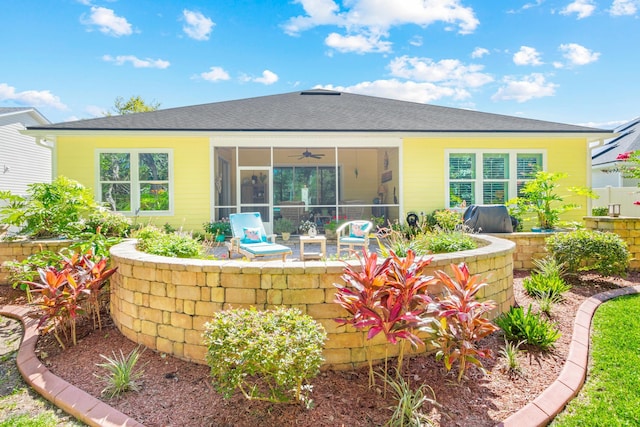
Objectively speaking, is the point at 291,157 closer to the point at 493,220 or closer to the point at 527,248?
the point at 493,220

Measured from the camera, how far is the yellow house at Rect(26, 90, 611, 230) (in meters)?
10.2

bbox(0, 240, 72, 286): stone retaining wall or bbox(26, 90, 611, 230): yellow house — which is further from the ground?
bbox(26, 90, 611, 230): yellow house

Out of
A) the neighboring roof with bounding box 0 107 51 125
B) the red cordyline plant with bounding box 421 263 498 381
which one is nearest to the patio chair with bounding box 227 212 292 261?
the red cordyline plant with bounding box 421 263 498 381

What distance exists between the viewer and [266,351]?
2566mm

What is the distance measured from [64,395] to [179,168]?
8173 millimetres

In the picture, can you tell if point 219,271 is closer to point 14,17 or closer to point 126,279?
point 126,279

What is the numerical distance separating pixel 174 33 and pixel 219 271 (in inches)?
528

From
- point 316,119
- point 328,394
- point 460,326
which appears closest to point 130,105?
point 316,119

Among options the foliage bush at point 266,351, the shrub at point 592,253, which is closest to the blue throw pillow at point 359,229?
the shrub at point 592,253

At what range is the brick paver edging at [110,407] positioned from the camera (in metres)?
2.78

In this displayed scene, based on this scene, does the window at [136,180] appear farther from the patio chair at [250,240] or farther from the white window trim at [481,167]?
the white window trim at [481,167]

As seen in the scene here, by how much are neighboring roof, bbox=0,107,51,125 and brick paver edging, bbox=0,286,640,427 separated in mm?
18212

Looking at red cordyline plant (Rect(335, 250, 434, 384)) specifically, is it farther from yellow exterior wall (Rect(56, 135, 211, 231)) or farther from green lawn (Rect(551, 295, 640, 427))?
yellow exterior wall (Rect(56, 135, 211, 231))

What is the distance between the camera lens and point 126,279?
4117 mm
